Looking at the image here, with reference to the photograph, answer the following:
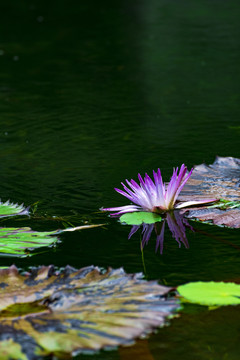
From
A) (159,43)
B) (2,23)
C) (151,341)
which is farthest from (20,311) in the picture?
(2,23)

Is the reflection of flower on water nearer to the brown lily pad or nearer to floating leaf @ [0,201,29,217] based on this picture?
the brown lily pad

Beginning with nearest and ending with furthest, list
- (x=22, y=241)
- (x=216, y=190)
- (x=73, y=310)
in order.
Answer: (x=73, y=310) < (x=22, y=241) < (x=216, y=190)

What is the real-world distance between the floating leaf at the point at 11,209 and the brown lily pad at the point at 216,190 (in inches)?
17.5

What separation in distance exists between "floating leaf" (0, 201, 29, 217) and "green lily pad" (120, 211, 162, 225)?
0.93ft

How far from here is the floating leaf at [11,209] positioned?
1.78 m

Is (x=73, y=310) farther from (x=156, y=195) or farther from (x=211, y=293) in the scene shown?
(x=156, y=195)

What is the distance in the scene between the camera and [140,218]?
69.1 inches

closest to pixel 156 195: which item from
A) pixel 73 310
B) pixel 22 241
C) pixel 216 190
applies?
pixel 216 190

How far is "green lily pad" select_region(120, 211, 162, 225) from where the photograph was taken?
68.5 inches

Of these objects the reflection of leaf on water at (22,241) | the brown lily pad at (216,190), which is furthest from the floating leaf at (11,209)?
the brown lily pad at (216,190)

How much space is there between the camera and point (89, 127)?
9.72 ft

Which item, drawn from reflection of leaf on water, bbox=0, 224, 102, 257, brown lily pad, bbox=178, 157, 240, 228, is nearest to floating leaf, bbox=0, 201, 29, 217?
reflection of leaf on water, bbox=0, 224, 102, 257

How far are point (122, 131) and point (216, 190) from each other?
109 centimetres

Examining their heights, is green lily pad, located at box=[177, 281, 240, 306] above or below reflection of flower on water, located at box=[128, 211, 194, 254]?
above
